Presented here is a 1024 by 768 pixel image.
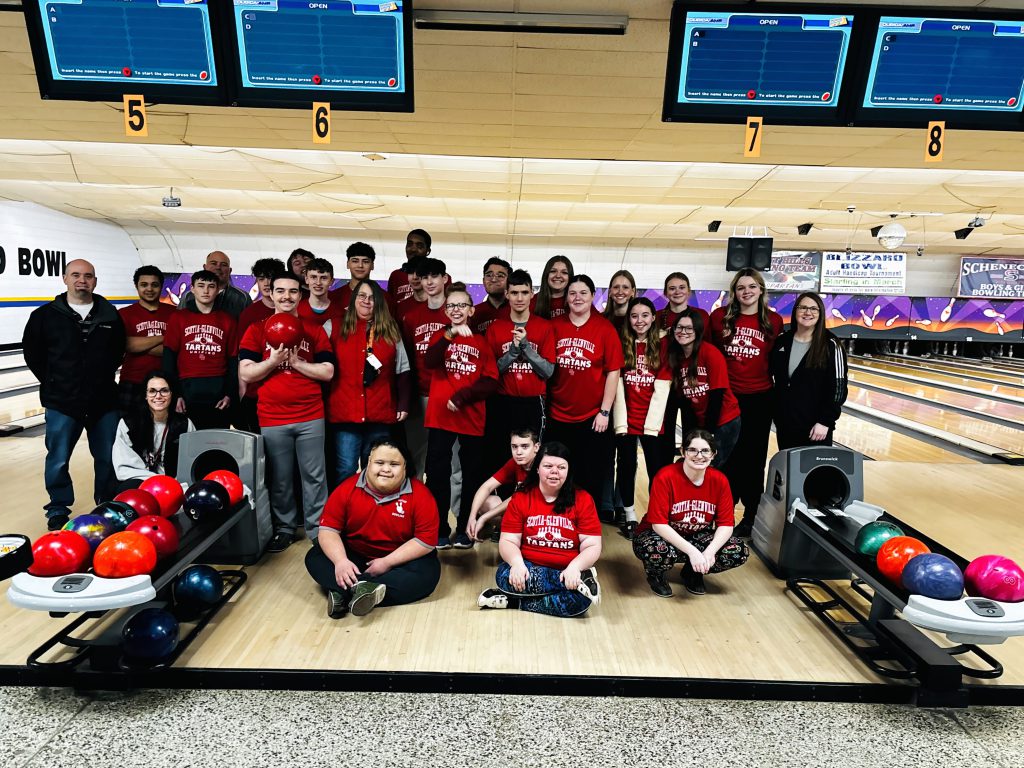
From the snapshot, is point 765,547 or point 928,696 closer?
point 928,696

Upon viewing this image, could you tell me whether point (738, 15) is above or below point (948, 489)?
above

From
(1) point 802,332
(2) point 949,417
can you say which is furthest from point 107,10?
(2) point 949,417

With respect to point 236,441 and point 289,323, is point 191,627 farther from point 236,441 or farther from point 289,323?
point 289,323

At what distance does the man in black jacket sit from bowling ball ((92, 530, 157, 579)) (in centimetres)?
137

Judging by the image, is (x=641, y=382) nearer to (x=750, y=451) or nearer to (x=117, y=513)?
(x=750, y=451)

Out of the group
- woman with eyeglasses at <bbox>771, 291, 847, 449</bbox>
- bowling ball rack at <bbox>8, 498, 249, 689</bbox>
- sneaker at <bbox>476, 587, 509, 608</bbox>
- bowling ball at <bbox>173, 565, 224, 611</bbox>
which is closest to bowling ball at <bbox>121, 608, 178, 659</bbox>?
bowling ball rack at <bbox>8, 498, 249, 689</bbox>

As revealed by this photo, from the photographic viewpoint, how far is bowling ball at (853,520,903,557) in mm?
2199

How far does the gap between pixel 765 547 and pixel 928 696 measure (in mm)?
990

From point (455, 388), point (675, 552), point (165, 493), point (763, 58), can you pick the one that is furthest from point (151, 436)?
point (763, 58)

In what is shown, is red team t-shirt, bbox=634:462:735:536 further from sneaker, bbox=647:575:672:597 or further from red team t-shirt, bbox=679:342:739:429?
red team t-shirt, bbox=679:342:739:429

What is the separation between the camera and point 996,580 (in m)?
1.88

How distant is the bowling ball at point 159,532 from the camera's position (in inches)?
80.2

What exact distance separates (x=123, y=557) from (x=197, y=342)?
1410mm

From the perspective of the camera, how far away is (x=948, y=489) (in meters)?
4.07
